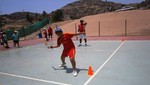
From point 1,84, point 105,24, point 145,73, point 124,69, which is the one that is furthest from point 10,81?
point 105,24

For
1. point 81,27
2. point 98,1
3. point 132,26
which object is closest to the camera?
point 81,27

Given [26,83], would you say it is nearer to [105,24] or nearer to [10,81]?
[10,81]

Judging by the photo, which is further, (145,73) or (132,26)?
(132,26)

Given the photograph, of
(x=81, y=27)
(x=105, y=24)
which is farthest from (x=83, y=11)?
(x=81, y=27)

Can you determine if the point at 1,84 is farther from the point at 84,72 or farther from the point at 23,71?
the point at 84,72

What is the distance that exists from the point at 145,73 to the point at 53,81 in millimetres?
2926

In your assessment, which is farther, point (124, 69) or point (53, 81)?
point (124, 69)

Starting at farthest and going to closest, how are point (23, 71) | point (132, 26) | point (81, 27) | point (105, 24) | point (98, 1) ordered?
point (98, 1) < point (105, 24) < point (132, 26) < point (81, 27) < point (23, 71)

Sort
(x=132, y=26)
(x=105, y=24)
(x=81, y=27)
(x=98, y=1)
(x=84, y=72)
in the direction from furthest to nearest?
(x=98, y=1), (x=105, y=24), (x=132, y=26), (x=81, y=27), (x=84, y=72)

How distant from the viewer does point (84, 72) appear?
673 cm

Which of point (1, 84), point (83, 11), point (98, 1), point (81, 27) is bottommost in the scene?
point (1, 84)

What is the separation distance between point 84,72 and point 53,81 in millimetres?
1260

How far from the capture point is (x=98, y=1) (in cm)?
12575

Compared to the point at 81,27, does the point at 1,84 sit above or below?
below
